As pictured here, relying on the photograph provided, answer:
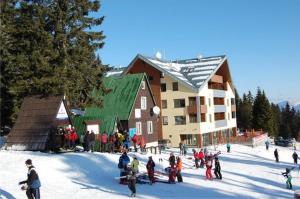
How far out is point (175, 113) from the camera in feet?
192

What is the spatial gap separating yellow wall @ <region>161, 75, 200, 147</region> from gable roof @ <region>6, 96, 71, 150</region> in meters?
30.3

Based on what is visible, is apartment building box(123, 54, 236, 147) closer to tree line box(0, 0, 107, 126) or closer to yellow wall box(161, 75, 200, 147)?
yellow wall box(161, 75, 200, 147)

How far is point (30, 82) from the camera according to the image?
3441cm

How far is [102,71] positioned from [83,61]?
8.74ft

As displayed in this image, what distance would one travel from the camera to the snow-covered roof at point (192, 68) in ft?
190

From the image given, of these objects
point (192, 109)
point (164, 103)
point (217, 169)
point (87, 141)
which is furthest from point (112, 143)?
point (164, 103)

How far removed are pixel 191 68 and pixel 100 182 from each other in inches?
1734

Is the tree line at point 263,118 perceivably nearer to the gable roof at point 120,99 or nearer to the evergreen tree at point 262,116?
the evergreen tree at point 262,116

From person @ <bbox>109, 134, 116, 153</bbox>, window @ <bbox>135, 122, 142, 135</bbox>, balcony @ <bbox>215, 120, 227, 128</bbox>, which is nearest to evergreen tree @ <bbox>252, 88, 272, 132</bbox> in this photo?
balcony @ <bbox>215, 120, 227, 128</bbox>

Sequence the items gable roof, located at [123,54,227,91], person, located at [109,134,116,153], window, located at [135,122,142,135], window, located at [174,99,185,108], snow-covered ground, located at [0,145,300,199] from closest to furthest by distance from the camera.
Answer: snow-covered ground, located at [0,145,300,199] < person, located at [109,134,116,153] < window, located at [135,122,142,135] < gable roof, located at [123,54,227,91] < window, located at [174,99,185,108]

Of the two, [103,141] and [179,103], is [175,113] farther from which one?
[103,141]

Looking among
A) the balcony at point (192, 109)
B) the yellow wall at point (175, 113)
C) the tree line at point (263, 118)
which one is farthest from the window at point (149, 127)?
the tree line at point (263, 118)

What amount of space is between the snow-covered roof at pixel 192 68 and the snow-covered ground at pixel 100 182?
29.2m

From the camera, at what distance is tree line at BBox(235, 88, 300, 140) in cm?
9200
